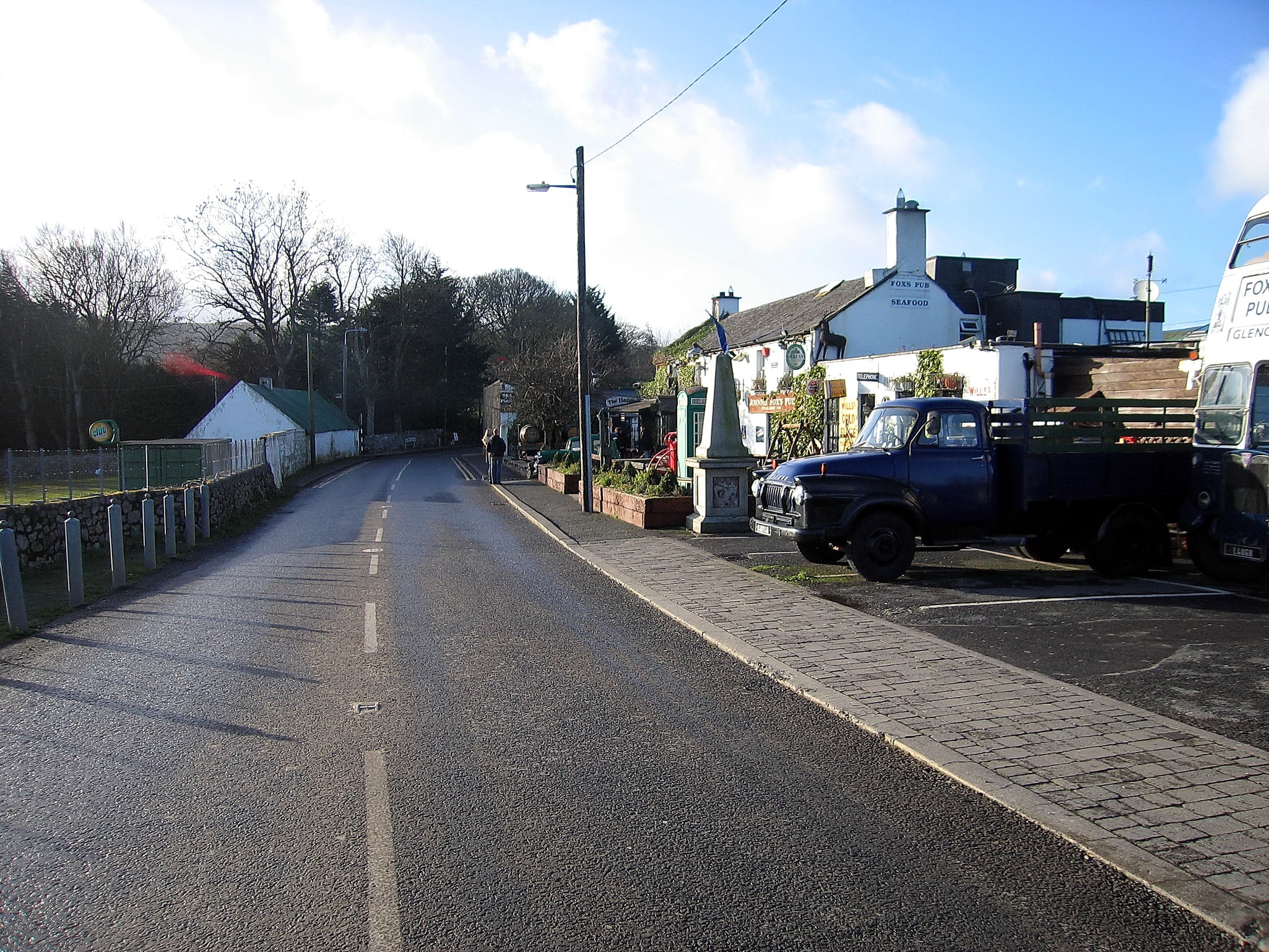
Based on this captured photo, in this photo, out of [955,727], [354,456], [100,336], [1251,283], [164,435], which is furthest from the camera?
[354,456]

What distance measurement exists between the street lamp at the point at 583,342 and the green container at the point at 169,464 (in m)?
8.67

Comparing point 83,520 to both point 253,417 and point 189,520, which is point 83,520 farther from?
point 253,417

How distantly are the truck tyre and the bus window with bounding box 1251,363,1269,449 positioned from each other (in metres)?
1.51

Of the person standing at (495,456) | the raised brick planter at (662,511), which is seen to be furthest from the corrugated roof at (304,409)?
the raised brick planter at (662,511)

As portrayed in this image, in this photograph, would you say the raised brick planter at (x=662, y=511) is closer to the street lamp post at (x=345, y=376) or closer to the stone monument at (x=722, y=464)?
the stone monument at (x=722, y=464)

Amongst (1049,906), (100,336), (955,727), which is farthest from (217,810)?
(100,336)

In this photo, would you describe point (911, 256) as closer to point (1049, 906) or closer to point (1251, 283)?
point (1251, 283)

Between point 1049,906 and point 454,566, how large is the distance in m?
10.8

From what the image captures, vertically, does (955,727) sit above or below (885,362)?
below

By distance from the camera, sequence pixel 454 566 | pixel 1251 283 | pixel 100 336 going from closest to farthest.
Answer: pixel 1251 283
pixel 454 566
pixel 100 336

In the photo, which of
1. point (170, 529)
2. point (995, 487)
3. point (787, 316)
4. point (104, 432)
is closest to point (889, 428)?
point (995, 487)

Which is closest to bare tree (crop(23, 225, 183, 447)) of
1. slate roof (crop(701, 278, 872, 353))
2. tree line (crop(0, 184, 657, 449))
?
tree line (crop(0, 184, 657, 449))

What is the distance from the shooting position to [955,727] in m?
5.87

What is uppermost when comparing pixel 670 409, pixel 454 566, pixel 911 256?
pixel 911 256
